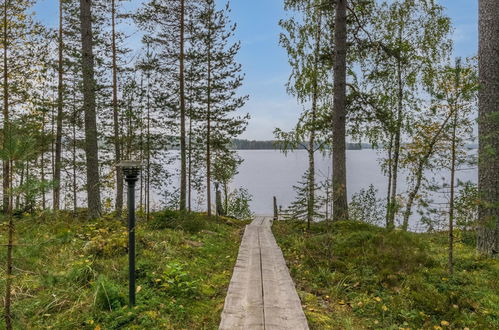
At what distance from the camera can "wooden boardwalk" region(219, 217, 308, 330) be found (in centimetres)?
301

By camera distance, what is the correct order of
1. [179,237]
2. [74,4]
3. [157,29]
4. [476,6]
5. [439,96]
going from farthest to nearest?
[74,4]
[157,29]
[179,237]
[476,6]
[439,96]

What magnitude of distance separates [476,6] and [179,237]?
801 centimetres

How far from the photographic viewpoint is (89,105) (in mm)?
8547

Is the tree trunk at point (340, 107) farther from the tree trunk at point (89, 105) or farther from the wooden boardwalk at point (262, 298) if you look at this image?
the tree trunk at point (89, 105)

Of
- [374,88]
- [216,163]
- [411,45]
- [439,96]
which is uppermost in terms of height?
[411,45]

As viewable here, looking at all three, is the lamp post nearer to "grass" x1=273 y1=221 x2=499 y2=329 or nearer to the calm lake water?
"grass" x1=273 y1=221 x2=499 y2=329

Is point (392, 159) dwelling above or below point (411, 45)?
below

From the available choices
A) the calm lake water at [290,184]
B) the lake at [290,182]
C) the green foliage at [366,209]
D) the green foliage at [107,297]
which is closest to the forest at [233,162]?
the green foliage at [107,297]

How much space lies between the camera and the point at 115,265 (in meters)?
4.29

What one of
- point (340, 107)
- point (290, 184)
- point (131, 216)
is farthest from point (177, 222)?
point (290, 184)

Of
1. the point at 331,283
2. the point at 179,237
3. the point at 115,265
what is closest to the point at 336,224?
the point at 331,283

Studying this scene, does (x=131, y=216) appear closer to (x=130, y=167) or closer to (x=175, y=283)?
(x=130, y=167)

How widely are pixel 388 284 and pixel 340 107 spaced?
199 inches

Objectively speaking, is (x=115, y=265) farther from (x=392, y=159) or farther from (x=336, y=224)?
(x=392, y=159)
